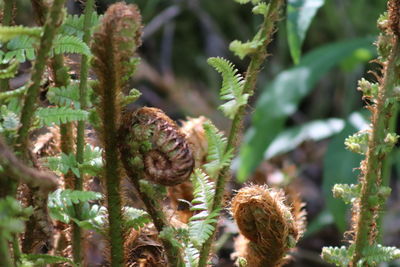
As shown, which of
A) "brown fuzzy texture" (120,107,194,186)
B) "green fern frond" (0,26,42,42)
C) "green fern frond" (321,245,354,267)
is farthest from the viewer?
"green fern frond" (321,245,354,267)

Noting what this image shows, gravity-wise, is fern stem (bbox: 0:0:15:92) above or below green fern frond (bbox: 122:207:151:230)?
above

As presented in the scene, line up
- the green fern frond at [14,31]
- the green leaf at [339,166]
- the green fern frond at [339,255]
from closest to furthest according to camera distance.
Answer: the green fern frond at [14,31], the green fern frond at [339,255], the green leaf at [339,166]

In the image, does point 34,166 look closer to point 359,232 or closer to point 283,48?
point 359,232

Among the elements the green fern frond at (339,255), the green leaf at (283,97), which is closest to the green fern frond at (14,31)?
the green fern frond at (339,255)

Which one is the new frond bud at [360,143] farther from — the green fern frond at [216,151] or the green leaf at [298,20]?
the green leaf at [298,20]

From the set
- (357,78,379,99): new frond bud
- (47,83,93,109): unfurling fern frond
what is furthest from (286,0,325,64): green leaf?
(47,83,93,109): unfurling fern frond

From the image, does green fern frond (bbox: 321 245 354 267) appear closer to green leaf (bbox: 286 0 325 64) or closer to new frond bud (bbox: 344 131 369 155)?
new frond bud (bbox: 344 131 369 155)

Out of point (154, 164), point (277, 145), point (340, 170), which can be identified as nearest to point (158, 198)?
point (154, 164)


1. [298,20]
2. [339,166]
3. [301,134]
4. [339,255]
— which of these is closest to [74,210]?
[339,255]
